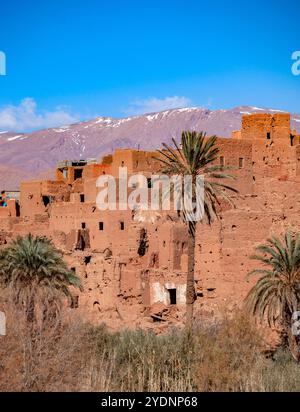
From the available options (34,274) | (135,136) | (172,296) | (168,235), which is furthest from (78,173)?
(135,136)

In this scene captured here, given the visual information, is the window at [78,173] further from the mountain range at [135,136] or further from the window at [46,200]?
the mountain range at [135,136]

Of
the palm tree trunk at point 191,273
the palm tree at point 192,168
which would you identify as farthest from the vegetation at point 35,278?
the palm tree at point 192,168

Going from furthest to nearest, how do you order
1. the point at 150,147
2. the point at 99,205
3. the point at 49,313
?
the point at 150,147, the point at 99,205, the point at 49,313

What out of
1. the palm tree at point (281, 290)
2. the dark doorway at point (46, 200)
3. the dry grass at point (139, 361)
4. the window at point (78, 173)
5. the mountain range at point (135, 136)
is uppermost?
the mountain range at point (135, 136)

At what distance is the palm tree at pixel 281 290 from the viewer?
29.3 meters

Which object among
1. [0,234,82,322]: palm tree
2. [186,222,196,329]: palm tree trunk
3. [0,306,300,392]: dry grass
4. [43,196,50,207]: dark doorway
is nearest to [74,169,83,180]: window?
[43,196,50,207]: dark doorway

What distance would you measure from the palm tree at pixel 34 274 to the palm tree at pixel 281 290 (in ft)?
24.3

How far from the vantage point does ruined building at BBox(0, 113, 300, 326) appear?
33.4 metres

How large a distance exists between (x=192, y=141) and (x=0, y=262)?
8943 mm

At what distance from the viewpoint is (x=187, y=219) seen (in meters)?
31.8

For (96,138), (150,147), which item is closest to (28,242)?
(150,147)

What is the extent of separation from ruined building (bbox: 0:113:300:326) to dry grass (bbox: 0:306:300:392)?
16.3ft

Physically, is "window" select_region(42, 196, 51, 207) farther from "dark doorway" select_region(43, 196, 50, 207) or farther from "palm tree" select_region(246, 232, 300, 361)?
"palm tree" select_region(246, 232, 300, 361)
